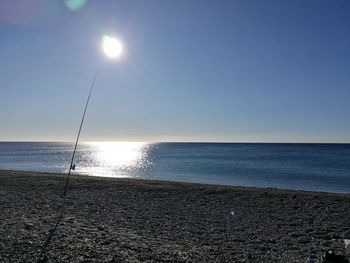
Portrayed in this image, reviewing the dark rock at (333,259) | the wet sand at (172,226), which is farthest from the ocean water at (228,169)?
the dark rock at (333,259)

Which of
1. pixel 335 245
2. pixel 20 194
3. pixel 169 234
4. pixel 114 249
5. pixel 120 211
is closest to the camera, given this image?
pixel 114 249

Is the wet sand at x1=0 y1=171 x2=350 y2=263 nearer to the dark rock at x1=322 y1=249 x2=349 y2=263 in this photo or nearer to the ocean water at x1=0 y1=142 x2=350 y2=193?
the dark rock at x1=322 y1=249 x2=349 y2=263

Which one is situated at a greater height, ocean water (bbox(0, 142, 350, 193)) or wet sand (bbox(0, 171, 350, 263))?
ocean water (bbox(0, 142, 350, 193))

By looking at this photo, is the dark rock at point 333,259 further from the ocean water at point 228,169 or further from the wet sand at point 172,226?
the ocean water at point 228,169

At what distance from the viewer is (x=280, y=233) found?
39.2 feet

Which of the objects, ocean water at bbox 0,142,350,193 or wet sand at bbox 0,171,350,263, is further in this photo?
ocean water at bbox 0,142,350,193

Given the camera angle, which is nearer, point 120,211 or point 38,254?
point 38,254

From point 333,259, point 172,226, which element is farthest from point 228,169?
point 333,259

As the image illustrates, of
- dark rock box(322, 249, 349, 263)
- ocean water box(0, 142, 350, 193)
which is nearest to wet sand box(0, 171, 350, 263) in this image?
dark rock box(322, 249, 349, 263)

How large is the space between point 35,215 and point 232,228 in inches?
251

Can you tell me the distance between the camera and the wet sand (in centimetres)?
860

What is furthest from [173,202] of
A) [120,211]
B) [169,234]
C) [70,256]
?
[70,256]

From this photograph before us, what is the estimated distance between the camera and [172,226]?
12547mm

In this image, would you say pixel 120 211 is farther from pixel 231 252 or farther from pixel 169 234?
pixel 231 252
